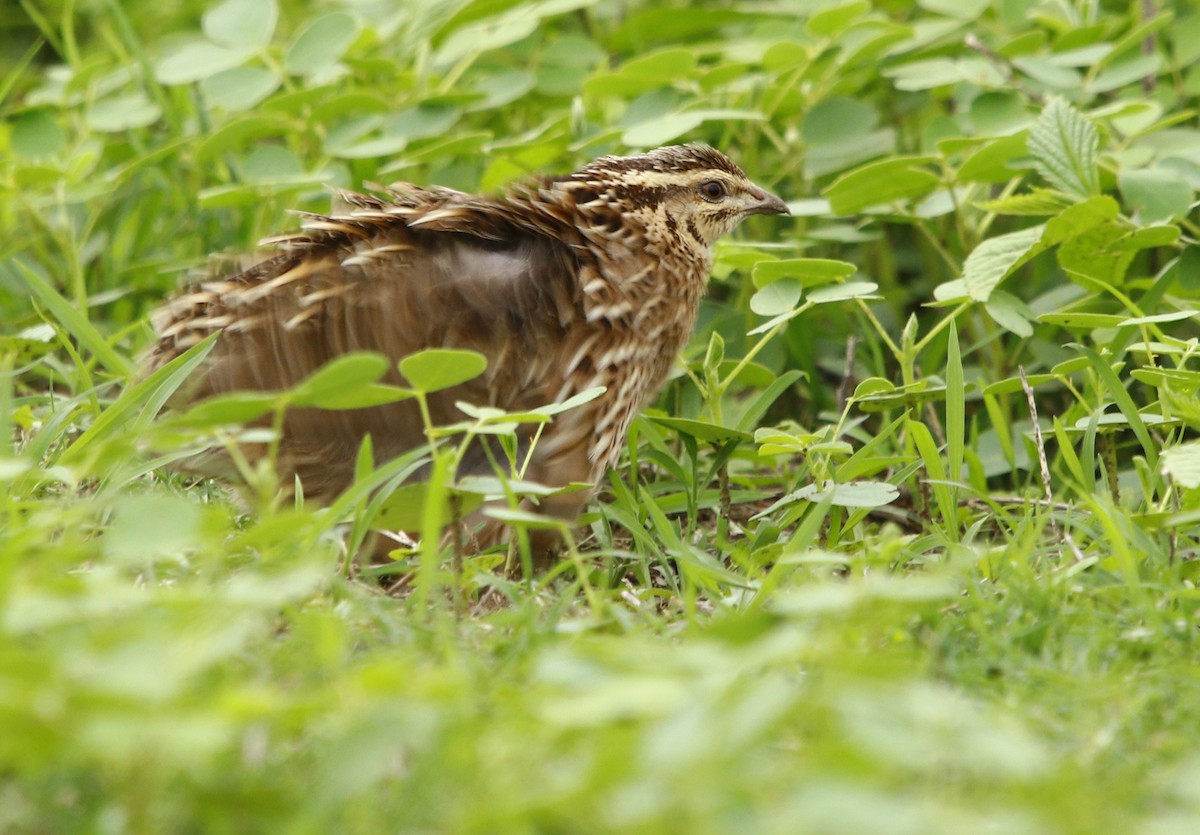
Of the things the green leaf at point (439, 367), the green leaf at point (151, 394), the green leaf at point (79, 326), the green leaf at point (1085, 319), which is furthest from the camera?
the green leaf at point (79, 326)

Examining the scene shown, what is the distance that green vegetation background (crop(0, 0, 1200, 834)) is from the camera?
1.83m

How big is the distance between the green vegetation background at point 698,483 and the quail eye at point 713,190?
221mm

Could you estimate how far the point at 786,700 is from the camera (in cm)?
180

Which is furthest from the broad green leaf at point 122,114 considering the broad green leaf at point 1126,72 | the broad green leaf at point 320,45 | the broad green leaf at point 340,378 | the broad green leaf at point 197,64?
the broad green leaf at point 1126,72

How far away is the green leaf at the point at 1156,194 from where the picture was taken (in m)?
4.27

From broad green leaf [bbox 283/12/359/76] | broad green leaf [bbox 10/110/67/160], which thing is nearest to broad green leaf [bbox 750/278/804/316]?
broad green leaf [bbox 283/12/359/76]

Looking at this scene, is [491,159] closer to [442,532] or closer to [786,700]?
[442,532]

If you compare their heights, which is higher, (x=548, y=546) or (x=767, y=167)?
(x=767, y=167)

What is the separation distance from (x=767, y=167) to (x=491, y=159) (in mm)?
1048

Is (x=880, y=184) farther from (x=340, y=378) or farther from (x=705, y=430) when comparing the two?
(x=340, y=378)

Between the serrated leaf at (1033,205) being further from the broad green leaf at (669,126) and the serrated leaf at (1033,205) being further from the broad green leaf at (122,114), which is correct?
the broad green leaf at (122,114)

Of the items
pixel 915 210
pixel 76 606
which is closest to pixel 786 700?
pixel 76 606

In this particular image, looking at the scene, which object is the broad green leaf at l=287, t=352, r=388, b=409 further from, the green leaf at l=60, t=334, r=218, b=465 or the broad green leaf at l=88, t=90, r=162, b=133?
the broad green leaf at l=88, t=90, r=162, b=133

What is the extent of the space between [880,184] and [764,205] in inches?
15.7
